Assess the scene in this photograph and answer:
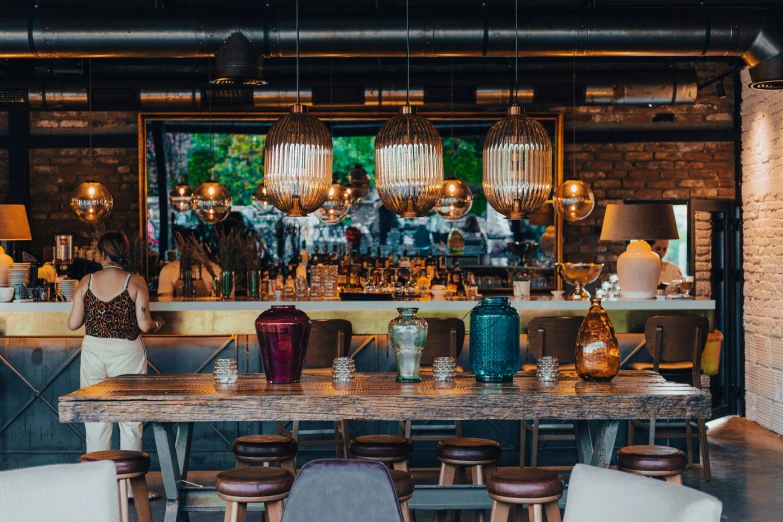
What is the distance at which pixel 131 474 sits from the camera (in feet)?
13.1

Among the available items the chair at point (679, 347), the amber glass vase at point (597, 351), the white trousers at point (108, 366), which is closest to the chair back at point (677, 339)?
the chair at point (679, 347)

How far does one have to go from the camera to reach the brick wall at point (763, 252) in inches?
326

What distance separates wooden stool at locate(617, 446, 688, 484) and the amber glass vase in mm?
339

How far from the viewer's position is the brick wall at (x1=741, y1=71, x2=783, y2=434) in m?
A: 8.29

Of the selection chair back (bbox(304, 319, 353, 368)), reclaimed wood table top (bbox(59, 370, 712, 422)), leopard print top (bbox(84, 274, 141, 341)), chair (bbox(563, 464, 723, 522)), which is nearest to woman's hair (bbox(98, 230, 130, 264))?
leopard print top (bbox(84, 274, 141, 341))

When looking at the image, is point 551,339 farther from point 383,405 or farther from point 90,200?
point 90,200

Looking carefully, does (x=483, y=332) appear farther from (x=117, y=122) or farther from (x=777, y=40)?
(x=117, y=122)

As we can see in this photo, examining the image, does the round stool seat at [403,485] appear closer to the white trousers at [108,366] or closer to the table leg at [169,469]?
the table leg at [169,469]

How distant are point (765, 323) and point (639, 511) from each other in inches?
253

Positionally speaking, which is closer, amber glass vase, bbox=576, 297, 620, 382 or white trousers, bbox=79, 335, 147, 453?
amber glass vase, bbox=576, 297, 620, 382

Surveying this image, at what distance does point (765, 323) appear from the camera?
864 cm

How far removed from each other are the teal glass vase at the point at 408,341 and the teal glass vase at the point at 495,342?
241 millimetres

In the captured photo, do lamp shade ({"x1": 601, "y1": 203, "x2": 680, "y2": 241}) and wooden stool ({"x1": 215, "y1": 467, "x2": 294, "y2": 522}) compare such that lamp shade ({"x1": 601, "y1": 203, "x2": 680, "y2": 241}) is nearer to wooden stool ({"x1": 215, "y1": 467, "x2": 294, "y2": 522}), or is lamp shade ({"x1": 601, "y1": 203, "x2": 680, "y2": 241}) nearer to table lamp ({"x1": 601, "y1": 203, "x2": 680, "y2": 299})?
table lamp ({"x1": 601, "y1": 203, "x2": 680, "y2": 299})

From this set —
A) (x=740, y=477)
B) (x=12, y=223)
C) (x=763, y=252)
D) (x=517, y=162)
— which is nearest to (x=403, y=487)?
(x=517, y=162)
